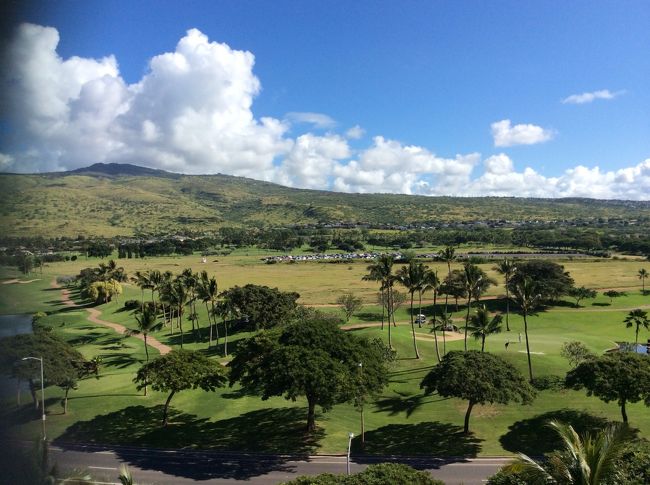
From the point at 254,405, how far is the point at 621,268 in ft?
438

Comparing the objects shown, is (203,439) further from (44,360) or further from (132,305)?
(132,305)

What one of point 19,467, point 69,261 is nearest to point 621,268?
point 19,467

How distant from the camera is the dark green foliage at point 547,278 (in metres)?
86.8

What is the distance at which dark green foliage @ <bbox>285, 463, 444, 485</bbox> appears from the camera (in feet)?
71.1

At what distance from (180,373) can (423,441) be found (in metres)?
19.4

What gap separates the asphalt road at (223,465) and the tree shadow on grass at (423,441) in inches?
40.8

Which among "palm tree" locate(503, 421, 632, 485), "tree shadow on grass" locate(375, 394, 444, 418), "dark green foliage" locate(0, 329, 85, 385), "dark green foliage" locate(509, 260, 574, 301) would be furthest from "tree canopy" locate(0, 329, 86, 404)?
"dark green foliage" locate(509, 260, 574, 301)

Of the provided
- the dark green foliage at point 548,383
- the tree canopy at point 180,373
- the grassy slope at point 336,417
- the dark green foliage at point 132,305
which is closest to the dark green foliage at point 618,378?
the grassy slope at point 336,417

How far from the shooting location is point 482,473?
A: 3047 cm

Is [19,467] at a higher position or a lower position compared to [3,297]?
lower

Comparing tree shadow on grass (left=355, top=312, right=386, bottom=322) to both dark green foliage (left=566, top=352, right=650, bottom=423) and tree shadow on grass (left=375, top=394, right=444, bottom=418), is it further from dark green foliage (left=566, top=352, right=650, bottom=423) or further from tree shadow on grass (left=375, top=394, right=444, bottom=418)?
dark green foliage (left=566, top=352, right=650, bottom=423)

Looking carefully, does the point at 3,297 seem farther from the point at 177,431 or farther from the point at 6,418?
the point at 177,431

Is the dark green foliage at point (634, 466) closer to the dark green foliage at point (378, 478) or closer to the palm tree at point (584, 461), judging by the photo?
the palm tree at point (584, 461)

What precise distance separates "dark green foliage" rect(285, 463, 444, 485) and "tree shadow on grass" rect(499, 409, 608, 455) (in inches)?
575
